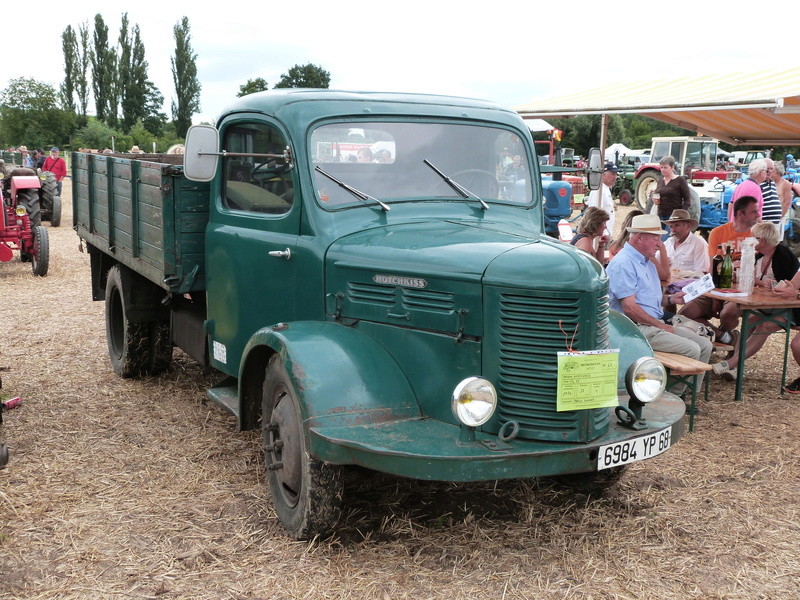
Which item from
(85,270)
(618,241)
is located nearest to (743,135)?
(618,241)

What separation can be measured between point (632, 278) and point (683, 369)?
0.74m

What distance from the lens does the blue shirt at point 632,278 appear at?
5.39m

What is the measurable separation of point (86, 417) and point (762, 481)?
4.24 metres

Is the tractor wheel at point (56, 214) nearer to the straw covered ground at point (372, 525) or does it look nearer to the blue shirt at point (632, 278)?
the straw covered ground at point (372, 525)

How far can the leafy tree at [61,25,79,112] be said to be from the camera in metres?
60.8

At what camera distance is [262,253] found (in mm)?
4309

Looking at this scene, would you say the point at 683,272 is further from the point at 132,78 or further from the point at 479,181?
the point at 132,78

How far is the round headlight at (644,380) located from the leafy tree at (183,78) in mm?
61188

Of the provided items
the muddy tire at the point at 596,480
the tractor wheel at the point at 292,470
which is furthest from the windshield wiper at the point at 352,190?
the muddy tire at the point at 596,480

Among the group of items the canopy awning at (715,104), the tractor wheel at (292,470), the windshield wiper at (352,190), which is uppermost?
the canopy awning at (715,104)

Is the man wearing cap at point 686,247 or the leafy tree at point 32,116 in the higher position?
the leafy tree at point 32,116

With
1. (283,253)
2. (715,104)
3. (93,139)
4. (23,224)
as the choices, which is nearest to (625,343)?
(283,253)

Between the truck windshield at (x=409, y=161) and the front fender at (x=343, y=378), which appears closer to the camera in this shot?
the front fender at (x=343, y=378)

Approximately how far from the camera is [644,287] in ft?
18.0
